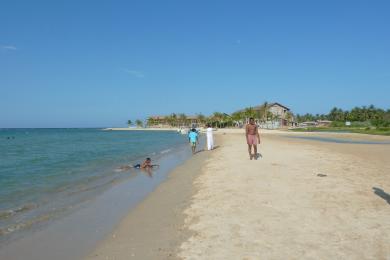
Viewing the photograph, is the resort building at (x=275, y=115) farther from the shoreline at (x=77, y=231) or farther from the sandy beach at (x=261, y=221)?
the shoreline at (x=77, y=231)

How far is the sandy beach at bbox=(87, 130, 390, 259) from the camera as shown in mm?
5363

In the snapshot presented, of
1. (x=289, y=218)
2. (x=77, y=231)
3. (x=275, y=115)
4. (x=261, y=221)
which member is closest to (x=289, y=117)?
(x=275, y=115)

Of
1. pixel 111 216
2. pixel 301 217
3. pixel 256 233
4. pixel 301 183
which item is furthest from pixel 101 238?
pixel 301 183

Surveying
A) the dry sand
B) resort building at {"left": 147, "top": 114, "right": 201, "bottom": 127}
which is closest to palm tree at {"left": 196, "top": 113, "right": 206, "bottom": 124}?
resort building at {"left": 147, "top": 114, "right": 201, "bottom": 127}

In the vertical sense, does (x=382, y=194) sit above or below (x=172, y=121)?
below

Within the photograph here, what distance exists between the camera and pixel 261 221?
265 inches

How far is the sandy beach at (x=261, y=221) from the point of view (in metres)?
5.36

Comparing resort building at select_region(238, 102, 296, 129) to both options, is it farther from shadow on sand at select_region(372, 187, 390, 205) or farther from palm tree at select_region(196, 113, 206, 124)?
shadow on sand at select_region(372, 187, 390, 205)

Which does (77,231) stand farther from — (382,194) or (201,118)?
(201,118)

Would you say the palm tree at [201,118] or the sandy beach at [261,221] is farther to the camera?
the palm tree at [201,118]

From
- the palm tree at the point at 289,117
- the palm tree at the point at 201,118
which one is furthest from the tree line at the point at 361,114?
the palm tree at the point at 201,118

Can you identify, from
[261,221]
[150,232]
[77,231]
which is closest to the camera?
[150,232]

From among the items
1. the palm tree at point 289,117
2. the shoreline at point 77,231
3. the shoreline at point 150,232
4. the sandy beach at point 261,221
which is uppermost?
the palm tree at point 289,117

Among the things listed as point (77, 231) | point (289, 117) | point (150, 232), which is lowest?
point (77, 231)
